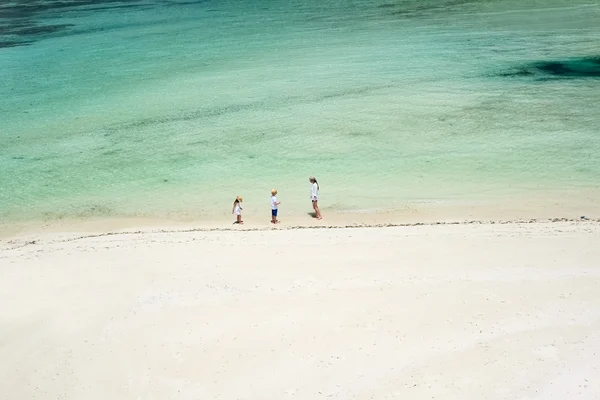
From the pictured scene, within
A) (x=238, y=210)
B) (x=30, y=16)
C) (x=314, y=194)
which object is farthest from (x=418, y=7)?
(x=238, y=210)

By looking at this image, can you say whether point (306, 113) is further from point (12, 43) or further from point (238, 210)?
point (12, 43)

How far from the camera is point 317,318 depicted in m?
11.1

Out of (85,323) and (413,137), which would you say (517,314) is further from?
(413,137)

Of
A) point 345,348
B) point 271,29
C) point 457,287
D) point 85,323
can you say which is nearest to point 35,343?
point 85,323

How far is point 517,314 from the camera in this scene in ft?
35.6

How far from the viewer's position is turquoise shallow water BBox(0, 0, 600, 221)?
18.8 meters

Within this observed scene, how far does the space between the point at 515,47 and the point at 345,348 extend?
2881 centimetres

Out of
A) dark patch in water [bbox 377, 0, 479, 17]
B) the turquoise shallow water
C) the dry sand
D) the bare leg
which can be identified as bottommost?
the dry sand

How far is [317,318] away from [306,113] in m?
15.7

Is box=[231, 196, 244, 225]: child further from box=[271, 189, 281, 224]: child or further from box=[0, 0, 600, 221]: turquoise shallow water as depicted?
box=[0, 0, 600, 221]: turquoise shallow water

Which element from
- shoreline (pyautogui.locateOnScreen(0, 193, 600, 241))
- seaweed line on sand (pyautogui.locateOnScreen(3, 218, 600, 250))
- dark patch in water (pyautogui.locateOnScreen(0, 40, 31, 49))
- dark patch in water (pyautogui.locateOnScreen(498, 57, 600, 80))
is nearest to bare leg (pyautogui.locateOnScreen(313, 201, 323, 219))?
shoreline (pyautogui.locateOnScreen(0, 193, 600, 241))

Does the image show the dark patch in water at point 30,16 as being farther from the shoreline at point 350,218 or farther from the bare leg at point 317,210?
the bare leg at point 317,210

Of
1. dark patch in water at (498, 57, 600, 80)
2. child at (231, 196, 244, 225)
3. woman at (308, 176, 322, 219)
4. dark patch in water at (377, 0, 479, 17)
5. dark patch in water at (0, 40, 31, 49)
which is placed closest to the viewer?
child at (231, 196, 244, 225)

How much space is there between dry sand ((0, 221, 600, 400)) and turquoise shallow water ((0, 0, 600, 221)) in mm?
3977
